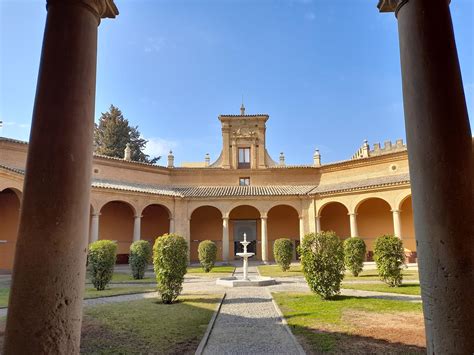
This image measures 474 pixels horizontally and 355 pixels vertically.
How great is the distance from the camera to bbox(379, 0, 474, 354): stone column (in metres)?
2.43

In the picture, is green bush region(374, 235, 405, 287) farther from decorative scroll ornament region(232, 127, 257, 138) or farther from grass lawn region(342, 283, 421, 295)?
decorative scroll ornament region(232, 127, 257, 138)

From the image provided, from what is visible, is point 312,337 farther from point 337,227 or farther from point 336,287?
point 337,227

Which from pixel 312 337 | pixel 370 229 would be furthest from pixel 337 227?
pixel 312 337

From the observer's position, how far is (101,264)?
1301cm

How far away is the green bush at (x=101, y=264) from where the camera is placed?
1295cm

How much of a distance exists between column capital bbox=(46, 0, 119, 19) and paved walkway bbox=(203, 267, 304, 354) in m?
4.56

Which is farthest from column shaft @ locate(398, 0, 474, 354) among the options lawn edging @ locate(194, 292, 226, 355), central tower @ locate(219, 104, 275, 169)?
central tower @ locate(219, 104, 275, 169)

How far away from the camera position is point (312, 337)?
599 centimetres

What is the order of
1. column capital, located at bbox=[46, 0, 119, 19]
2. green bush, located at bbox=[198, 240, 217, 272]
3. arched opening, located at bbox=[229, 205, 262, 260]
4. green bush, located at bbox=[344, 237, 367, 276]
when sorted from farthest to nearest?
arched opening, located at bbox=[229, 205, 262, 260] < green bush, located at bbox=[198, 240, 217, 272] < green bush, located at bbox=[344, 237, 367, 276] < column capital, located at bbox=[46, 0, 119, 19]

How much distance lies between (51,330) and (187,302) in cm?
824

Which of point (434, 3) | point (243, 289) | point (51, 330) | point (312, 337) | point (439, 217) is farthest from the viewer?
point (243, 289)

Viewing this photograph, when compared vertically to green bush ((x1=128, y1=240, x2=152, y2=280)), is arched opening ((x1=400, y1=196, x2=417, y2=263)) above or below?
above

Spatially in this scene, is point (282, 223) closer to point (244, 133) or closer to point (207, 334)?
point (244, 133)

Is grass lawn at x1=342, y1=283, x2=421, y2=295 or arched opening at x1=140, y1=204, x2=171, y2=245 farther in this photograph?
arched opening at x1=140, y1=204, x2=171, y2=245
